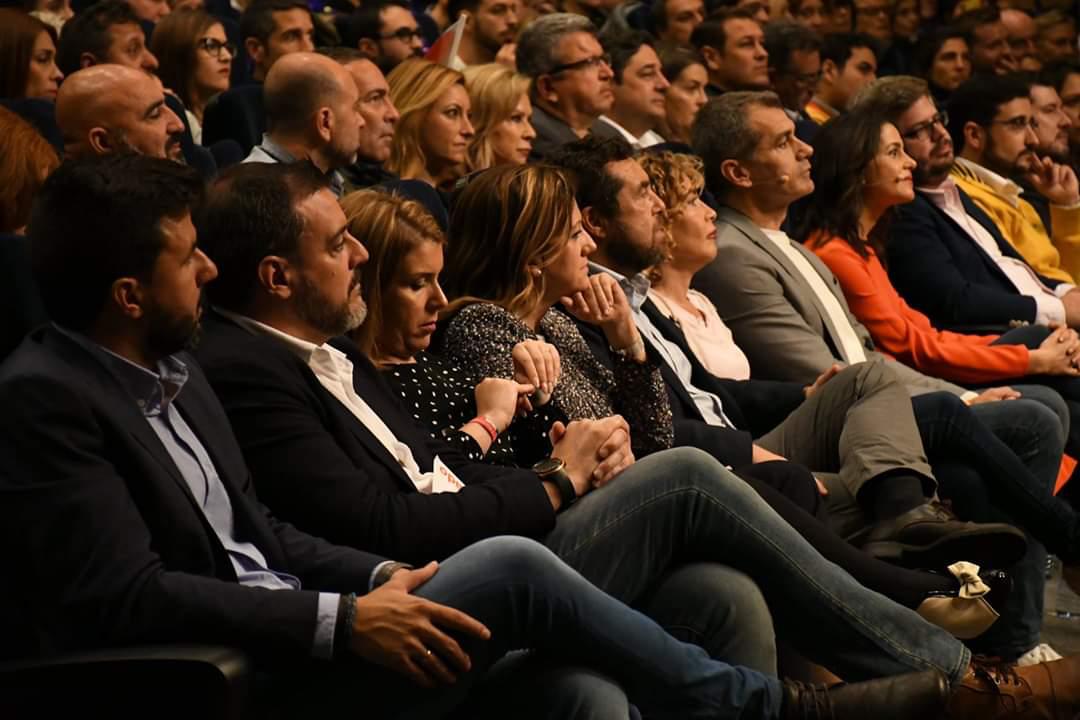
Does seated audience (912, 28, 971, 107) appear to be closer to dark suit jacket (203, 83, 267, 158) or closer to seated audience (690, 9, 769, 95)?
seated audience (690, 9, 769, 95)

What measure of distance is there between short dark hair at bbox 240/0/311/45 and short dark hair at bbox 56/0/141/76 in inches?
33.2

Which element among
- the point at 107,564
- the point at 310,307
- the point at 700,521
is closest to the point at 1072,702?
the point at 700,521

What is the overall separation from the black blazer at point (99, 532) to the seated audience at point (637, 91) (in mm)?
3432

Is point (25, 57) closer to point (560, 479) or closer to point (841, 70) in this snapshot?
point (560, 479)

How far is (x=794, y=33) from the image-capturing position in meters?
5.94

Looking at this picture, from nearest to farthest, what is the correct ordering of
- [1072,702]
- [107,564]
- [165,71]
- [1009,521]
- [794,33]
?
1. [107,564]
2. [1072,702]
3. [1009,521]
4. [165,71]
5. [794,33]

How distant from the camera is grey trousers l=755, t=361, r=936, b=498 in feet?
9.51

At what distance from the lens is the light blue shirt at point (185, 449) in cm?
178

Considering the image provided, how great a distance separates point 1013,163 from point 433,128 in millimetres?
1958

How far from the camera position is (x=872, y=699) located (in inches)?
83.9

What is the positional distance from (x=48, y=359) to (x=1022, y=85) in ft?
13.0

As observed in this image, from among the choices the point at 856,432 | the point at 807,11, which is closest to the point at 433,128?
the point at 856,432

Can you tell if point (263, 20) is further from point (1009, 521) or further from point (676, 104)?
point (1009, 521)

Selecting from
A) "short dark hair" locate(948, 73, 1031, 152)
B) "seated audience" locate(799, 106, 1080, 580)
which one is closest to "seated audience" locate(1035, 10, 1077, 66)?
"short dark hair" locate(948, 73, 1031, 152)
